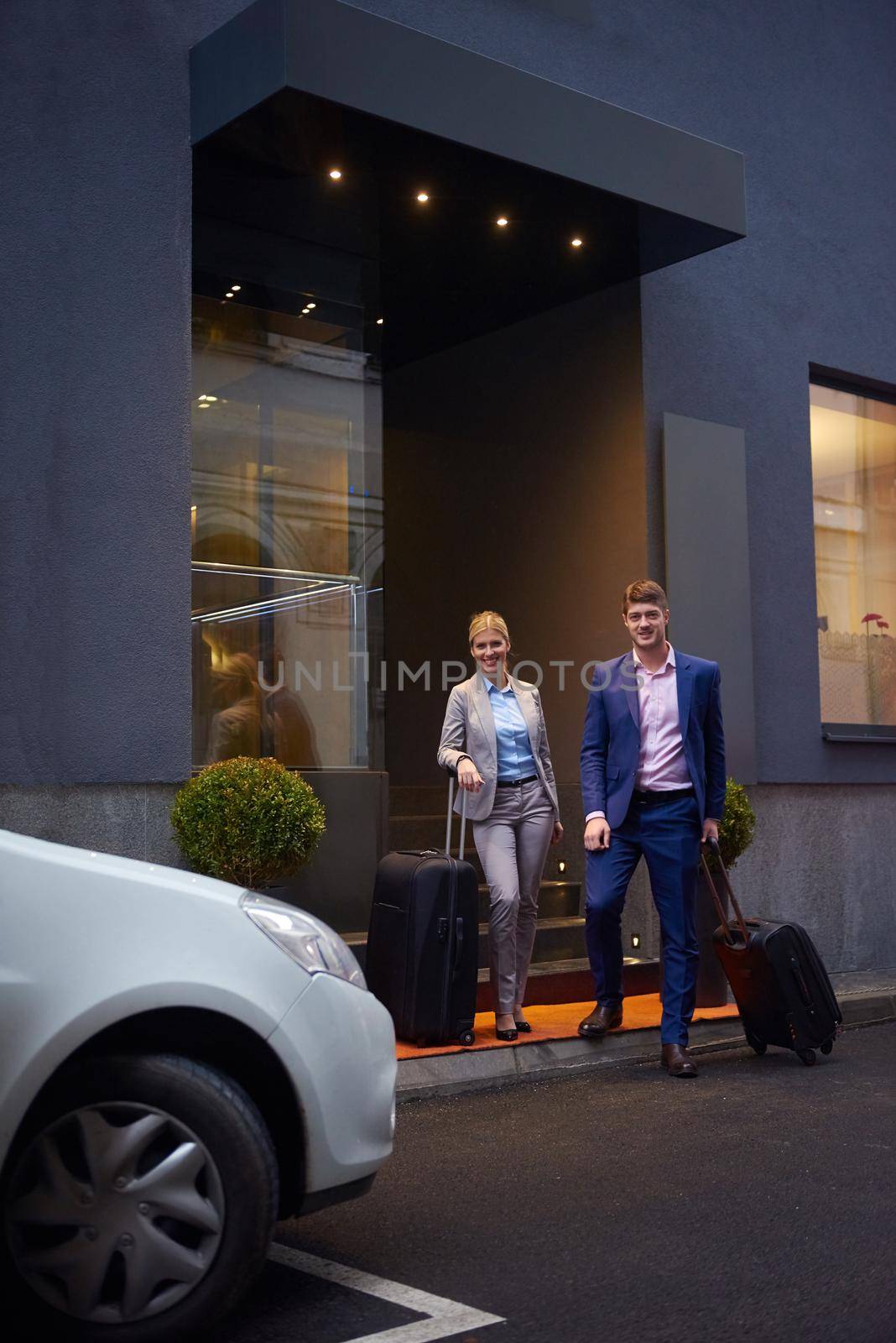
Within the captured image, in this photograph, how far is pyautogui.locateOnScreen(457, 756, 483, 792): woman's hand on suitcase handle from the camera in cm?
664

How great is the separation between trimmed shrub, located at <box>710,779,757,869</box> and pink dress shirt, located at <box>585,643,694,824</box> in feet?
5.30

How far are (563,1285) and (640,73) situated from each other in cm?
854

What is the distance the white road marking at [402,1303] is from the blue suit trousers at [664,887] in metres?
3.09

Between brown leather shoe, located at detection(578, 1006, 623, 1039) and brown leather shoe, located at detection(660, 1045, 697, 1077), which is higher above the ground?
brown leather shoe, located at detection(578, 1006, 623, 1039)

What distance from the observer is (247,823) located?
21.6ft

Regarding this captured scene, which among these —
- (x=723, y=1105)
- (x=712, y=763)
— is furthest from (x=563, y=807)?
(x=723, y=1105)

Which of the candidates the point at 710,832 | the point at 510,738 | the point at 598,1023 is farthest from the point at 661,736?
the point at 598,1023

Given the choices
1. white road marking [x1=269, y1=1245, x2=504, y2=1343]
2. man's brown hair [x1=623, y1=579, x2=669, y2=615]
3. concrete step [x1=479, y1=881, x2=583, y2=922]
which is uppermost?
man's brown hair [x1=623, y1=579, x2=669, y2=615]

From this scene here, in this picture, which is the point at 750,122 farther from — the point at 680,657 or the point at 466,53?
the point at 680,657

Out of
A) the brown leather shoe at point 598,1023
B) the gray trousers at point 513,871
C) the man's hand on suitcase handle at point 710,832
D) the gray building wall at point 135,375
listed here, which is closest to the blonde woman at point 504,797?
the gray trousers at point 513,871

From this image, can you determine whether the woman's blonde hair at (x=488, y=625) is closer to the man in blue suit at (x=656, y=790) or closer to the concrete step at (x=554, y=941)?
the man in blue suit at (x=656, y=790)

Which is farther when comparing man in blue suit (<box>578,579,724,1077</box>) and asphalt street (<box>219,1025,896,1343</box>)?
man in blue suit (<box>578,579,724,1077</box>)

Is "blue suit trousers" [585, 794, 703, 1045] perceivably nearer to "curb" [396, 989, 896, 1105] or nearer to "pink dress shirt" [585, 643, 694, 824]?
"pink dress shirt" [585, 643, 694, 824]

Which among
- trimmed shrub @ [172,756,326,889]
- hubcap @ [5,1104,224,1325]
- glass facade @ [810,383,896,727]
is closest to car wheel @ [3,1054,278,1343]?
hubcap @ [5,1104,224,1325]
